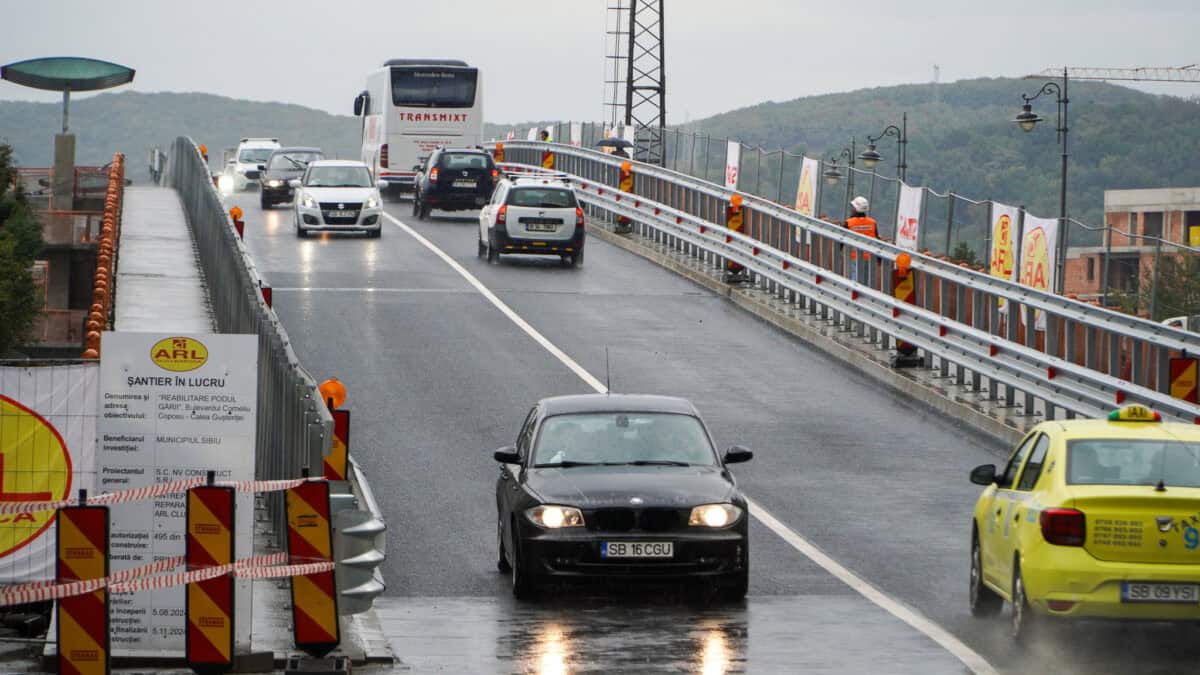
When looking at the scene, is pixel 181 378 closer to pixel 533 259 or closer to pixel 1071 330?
pixel 1071 330

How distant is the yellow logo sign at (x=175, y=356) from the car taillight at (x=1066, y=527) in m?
4.52

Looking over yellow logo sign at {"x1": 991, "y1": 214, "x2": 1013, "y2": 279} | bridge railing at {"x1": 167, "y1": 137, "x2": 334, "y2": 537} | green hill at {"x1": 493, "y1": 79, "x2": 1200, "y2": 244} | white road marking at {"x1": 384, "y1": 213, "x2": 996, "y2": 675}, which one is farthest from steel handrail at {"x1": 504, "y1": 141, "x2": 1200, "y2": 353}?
green hill at {"x1": 493, "y1": 79, "x2": 1200, "y2": 244}

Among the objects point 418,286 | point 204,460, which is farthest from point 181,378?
point 418,286

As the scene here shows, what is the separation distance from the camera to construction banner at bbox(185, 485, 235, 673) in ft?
32.4

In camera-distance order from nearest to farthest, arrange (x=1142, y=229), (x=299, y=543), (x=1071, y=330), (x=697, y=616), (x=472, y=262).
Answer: (x=299, y=543)
(x=697, y=616)
(x=1071, y=330)
(x=472, y=262)
(x=1142, y=229)

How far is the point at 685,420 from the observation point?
558 inches

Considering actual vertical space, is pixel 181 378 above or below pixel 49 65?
below

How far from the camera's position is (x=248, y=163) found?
65.6 meters

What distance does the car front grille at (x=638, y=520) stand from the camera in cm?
1279

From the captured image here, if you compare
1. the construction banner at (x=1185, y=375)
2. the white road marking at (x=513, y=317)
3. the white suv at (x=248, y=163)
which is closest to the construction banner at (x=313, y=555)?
the white road marking at (x=513, y=317)

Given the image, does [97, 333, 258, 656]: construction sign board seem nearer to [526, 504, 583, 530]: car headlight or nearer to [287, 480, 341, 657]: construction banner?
[287, 480, 341, 657]: construction banner

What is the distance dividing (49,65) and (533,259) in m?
24.8

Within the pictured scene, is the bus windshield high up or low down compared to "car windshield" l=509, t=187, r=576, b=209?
up

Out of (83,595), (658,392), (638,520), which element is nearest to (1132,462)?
(638,520)
